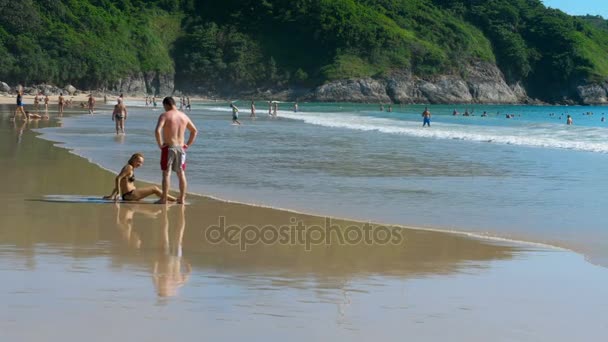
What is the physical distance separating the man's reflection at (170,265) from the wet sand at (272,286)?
0.01 m

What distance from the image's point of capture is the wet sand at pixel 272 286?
5602 millimetres

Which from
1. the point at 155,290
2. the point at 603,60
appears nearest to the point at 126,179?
the point at 155,290

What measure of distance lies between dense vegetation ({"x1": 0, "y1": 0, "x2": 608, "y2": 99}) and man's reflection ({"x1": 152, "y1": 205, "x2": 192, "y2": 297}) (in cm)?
11043

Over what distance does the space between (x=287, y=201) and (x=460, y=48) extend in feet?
476

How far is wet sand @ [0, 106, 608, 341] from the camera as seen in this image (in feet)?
18.4

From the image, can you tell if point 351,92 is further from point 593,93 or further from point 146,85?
point 593,93

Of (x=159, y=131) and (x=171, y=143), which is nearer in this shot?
(x=159, y=131)

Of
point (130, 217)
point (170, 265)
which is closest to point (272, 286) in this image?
point (170, 265)

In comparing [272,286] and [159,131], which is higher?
[159,131]

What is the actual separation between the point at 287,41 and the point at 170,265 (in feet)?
477

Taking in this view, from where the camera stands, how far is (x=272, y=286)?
22.1ft

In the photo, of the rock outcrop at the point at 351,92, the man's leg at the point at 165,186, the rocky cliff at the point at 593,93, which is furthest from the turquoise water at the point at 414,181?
the rocky cliff at the point at 593,93

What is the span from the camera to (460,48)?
15325cm

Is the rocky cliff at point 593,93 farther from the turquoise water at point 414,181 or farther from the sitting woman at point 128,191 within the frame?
the sitting woman at point 128,191
